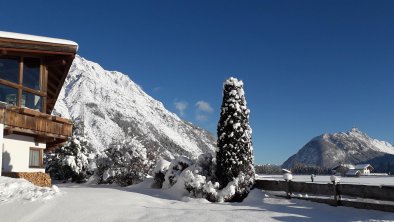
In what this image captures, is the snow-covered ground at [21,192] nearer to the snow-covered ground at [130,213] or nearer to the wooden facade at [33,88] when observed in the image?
the snow-covered ground at [130,213]

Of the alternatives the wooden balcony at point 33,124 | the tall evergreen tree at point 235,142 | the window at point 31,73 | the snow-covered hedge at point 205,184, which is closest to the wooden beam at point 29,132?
the wooden balcony at point 33,124

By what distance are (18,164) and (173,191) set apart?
8.38 m

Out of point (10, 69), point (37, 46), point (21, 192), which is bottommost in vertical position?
point (21, 192)

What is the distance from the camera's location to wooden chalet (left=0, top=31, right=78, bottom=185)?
18.4m

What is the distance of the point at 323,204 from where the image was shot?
16766 mm

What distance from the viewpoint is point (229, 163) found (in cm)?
2047

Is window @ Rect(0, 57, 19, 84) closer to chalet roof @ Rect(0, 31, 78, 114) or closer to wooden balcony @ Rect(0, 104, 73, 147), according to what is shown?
chalet roof @ Rect(0, 31, 78, 114)

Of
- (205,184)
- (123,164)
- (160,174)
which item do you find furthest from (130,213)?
(123,164)

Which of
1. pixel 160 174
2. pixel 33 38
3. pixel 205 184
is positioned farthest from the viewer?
pixel 160 174

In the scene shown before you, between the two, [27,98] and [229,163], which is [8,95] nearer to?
[27,98]

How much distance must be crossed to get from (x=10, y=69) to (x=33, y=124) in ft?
10.1

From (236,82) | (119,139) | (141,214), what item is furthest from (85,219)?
(119,139)

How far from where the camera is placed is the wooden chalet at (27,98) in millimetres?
18391

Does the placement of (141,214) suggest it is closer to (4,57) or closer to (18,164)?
(18,164)
